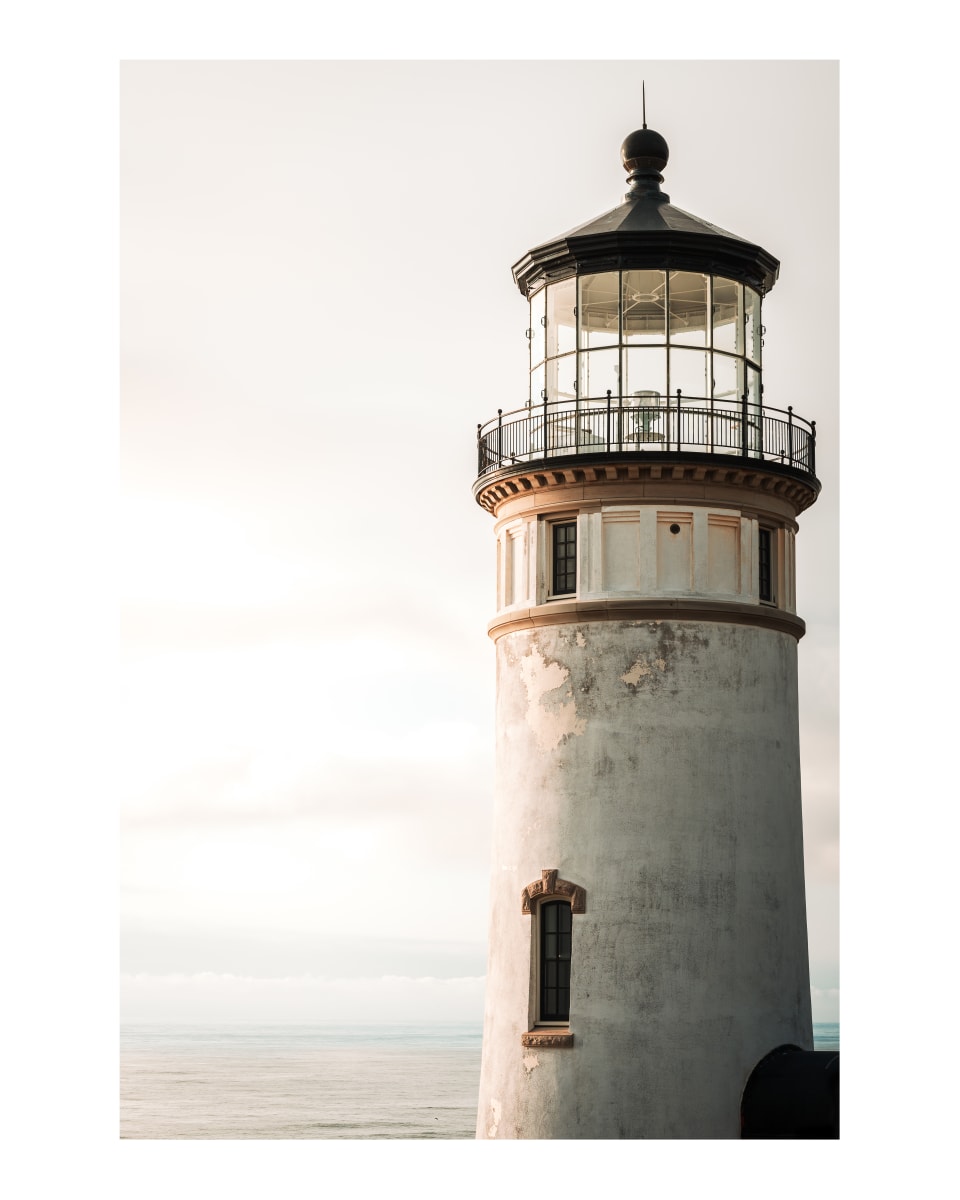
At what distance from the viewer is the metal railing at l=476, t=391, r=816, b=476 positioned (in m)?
23.6

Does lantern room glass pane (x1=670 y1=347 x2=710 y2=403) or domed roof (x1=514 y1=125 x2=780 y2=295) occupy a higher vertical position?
domed roof (x1=514 y1=125 x2=780 y2=295)

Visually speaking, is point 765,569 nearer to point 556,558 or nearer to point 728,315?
point 556,558

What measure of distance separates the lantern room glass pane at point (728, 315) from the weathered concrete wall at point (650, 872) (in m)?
3.80

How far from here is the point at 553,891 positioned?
23.0 metres

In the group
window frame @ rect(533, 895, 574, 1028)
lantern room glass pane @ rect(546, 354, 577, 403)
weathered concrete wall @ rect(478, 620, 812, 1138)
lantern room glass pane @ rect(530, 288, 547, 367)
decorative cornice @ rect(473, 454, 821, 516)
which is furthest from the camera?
lantern room glass pane @ rect(530, 288, 547, 367)

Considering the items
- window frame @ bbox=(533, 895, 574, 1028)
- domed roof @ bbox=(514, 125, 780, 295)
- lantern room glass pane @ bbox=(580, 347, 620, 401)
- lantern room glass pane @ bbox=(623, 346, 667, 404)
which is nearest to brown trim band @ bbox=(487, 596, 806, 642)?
lantern room glass pane @ bbox=(623, 346, 667, 404)

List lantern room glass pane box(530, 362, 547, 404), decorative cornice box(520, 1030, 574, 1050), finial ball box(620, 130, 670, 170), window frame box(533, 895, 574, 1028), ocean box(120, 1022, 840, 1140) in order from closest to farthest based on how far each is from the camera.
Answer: decorative cornice box(520, 1030, 574, 1050), window frame box(533, 895, 574, 1028), lantern room glass pane box(530, 362, 547, 404), finial ball box(620, 130, 670, 170), ocean box(120, 1022, 840, 1140)

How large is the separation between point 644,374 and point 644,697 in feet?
13.8

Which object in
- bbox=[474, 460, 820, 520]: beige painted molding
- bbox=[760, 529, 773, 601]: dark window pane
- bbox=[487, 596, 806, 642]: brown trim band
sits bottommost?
bbox=[487, 596, 806, 642]: brown trim band

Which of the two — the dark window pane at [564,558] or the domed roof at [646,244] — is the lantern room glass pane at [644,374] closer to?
the domed roof at [646,244]

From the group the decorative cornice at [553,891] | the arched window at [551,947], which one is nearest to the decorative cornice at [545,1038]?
the arched window at [551,947]

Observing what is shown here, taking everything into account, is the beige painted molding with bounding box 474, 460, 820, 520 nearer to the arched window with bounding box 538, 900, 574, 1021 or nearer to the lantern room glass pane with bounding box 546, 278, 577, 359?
the lantern room glass pane with bounding box 546, 278, 577, 359

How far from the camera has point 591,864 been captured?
75.0 feet

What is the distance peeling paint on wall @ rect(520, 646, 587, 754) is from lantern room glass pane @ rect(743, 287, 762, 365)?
4869mm
